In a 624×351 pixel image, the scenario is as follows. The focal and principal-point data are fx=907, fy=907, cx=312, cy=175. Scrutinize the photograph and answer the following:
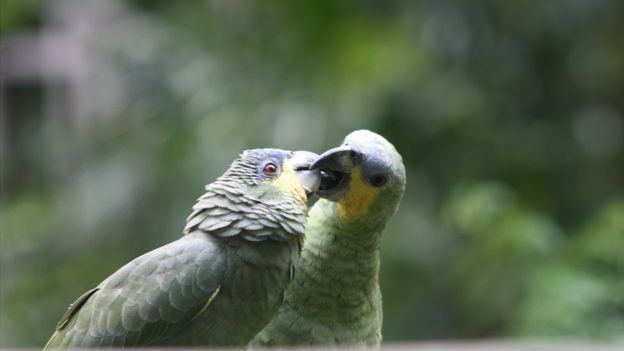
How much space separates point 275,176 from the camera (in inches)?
86.7

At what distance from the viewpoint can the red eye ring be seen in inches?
86.6

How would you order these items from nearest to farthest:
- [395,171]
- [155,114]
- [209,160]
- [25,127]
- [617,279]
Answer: [395,171] → [617,279] → [209,160] → [155,114] → [25,127]

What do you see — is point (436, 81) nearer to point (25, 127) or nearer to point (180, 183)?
point (180, 183)

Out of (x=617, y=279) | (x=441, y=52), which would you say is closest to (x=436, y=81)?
(x=441, y=52)

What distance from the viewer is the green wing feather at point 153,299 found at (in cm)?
203

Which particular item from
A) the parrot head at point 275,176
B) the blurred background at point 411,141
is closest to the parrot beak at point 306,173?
the parrot head at point 275,176

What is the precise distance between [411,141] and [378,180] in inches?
97.3

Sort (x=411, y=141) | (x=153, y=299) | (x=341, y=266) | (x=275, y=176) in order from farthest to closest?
(x=411, y=141) → (x=341, y=266) → (x=275, y=176) → (x=153, y=299)

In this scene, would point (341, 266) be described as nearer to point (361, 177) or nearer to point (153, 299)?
point (361, 177)

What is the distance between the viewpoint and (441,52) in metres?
5.12

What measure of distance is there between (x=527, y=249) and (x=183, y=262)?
2589mm

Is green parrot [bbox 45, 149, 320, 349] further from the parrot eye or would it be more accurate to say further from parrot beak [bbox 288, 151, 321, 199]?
the parrot eye

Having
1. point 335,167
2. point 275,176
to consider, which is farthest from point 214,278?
point 335,167

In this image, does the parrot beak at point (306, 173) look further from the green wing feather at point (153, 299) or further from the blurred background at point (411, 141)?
the blurred background at point (411, 141)
